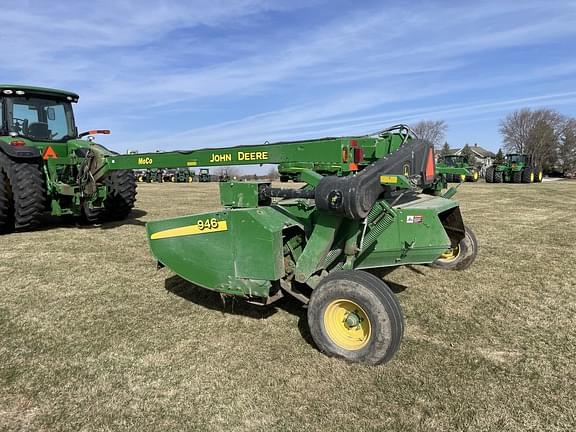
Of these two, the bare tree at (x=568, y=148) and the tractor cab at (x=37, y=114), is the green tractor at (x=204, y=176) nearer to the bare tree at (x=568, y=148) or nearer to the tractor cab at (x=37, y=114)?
the tractor cab at (x=37, y=114)

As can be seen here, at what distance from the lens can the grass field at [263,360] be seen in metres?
2.54

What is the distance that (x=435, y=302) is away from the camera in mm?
4352

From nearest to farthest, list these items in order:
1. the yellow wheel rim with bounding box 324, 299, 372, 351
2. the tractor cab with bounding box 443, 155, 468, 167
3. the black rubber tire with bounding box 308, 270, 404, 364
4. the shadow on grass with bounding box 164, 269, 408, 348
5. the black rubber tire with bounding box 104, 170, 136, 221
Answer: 1. the black rubber tire with bounding box 308, 270, 404, 364
2. the yellow wheel rim with bounding box 324, 299, 372, 351
3. the shadow on grass with bounding box 164, 269, 408, 348
4. the black rubber tire with bounding box 104, 170, 136, 221
5. the tractor cab with bounding box 443, 155, 468, 167

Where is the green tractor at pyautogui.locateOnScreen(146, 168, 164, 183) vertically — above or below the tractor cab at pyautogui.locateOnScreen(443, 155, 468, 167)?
below

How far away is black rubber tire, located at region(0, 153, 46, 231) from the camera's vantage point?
7344mm

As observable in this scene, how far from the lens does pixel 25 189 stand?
24.1 ft

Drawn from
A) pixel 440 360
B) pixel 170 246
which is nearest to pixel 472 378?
pixel 440 360

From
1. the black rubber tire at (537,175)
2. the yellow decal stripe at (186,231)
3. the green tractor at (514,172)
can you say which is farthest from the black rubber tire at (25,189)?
the black rubber tire at (537,175)

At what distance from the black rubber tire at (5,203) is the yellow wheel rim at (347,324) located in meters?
6.79

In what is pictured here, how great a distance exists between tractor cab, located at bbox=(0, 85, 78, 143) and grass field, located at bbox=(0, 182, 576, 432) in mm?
3942

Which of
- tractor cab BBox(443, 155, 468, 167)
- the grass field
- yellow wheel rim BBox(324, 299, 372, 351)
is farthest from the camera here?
tractor cab BBox(443, 155, 468, 167)

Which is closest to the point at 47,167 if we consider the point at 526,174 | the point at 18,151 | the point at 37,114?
the point at 18,151

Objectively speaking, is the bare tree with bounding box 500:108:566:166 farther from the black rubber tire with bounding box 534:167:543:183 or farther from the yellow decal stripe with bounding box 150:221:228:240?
the yellow decal stripe with bounding box 150:221:228:240

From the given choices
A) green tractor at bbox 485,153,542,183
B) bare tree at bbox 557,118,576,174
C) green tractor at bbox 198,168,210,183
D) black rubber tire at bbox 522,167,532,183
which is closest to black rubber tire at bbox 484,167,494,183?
green tractor at bbox 485,153,542,183
